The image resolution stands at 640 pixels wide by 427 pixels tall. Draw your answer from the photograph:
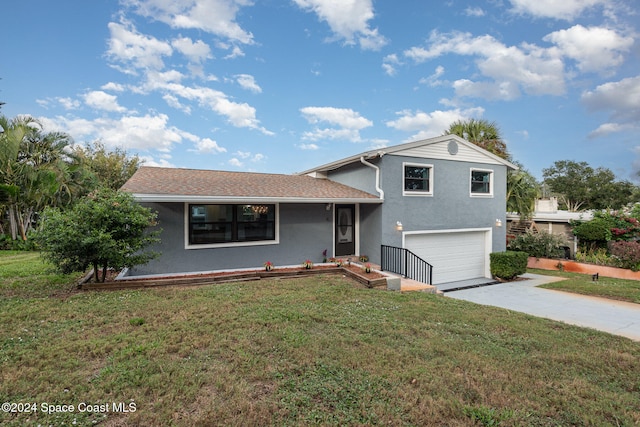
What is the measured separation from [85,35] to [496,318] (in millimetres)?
15505

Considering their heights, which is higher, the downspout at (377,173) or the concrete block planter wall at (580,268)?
the downspout at (377,173)

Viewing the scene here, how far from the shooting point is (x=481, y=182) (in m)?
11.9

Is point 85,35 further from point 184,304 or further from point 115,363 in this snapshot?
point 115,363

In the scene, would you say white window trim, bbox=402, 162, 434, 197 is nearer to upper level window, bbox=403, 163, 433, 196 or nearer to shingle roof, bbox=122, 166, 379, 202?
upper level window, bbox=403, 163, 433, 196

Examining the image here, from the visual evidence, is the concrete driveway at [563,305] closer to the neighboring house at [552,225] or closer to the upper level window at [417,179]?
the upper level window at [417,179]

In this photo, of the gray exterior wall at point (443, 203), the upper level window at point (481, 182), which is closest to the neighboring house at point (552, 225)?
the gray exterior wall at point (443, 203)

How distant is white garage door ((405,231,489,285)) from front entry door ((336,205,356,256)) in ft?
6.38

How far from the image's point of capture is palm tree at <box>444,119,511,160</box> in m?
16.8

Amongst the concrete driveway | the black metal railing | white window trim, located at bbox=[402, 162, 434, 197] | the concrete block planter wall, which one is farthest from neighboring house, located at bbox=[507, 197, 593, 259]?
the black metal railing

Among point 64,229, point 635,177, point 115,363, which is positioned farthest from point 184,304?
point 635,177

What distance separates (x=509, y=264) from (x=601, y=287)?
8.28 ft

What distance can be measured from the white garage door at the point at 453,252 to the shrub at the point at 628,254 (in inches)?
185

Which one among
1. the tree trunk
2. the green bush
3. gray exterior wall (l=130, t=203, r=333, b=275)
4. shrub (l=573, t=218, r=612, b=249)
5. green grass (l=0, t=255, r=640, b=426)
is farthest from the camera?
the tree trunk

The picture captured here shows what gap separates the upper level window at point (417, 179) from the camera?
1032cm
